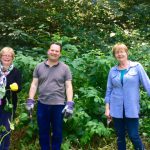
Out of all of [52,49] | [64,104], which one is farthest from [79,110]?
[52,49]

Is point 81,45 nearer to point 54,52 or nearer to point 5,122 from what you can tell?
point 54,52

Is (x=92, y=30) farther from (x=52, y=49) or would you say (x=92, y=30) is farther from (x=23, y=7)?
(x=52, y=49)

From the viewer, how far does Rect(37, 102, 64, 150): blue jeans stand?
16.4ft

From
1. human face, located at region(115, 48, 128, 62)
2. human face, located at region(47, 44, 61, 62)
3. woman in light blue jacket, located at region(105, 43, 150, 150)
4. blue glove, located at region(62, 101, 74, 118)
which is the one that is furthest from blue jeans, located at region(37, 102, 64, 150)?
human face, located at region(115, 48, 128, 62)

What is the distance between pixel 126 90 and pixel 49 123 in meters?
1.20

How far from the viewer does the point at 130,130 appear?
477 centimetres

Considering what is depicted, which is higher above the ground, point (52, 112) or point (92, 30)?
point (92, 30)

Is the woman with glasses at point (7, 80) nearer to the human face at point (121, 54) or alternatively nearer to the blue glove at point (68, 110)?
the blue glove at point (68, 110)

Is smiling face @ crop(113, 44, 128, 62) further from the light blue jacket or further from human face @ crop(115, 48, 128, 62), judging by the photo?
the light blue jacket

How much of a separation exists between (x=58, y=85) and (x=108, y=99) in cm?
71

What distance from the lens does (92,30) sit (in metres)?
9.51

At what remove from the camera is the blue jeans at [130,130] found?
4770mm

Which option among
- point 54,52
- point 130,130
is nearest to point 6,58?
point 54,52

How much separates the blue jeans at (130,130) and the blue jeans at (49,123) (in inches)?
31.4
